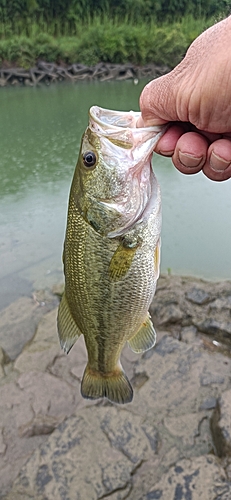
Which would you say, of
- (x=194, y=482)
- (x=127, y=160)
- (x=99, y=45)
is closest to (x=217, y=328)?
(x=194, y=482)

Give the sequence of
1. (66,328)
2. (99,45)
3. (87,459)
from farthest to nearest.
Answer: (99,45) → (87,459) → (66,328)

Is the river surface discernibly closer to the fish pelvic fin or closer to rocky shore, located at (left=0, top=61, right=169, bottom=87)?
the fish pelvic fin

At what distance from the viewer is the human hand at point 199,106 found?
1.23m

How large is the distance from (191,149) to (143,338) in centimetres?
80

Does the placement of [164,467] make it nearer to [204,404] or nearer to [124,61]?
[204,404]

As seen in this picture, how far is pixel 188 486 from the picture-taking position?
6.72 ft

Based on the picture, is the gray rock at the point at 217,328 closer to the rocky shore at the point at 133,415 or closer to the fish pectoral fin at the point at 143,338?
the rocky shore at the point at 133,415

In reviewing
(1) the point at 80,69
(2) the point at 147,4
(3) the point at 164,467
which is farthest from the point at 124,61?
(3) the point at 164,467

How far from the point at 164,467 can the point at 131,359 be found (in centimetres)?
97

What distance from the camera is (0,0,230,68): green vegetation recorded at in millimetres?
24812

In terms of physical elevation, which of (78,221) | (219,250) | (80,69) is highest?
(78,221)

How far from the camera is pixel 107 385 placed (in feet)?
5.94

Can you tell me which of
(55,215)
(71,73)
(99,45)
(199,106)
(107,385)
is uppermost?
(199,106)

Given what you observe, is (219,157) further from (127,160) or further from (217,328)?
(217,328)
